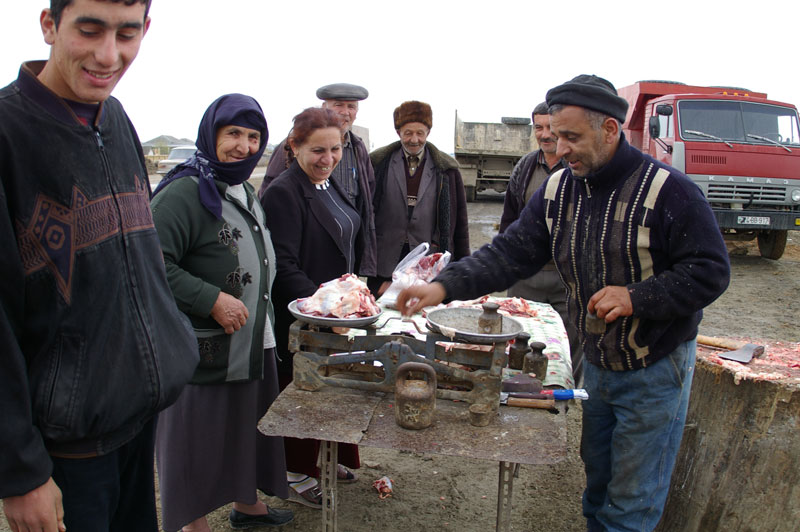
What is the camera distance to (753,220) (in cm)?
915

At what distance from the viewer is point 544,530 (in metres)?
3.01

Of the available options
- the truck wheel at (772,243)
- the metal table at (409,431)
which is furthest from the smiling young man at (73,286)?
the truck wheel at (772,243)

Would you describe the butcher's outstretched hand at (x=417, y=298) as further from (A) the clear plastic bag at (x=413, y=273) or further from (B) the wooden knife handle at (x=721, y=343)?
(B) the wooden knife handle at (x=721, y=343)

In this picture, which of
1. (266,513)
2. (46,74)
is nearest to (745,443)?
(266,513)

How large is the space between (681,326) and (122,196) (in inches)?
78.8

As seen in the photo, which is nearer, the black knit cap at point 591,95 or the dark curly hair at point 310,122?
the black knit cap at point 591,95

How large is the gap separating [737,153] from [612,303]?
346 inches

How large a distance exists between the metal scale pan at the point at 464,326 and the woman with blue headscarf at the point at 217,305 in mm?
831

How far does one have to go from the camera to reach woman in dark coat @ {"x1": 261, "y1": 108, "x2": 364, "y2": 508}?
2961 millimetres

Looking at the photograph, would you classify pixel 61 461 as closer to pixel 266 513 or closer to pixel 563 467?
pixel 266 513

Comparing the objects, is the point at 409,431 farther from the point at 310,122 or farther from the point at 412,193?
the point at 412,193

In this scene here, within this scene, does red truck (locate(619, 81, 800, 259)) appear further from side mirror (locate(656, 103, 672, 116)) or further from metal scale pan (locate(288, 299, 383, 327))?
metal scale pan (locate(288, 299, 383, 327))

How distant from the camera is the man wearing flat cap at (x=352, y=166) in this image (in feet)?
12.1

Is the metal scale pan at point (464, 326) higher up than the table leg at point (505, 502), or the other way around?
the metal scale pan at point (464, 326)
